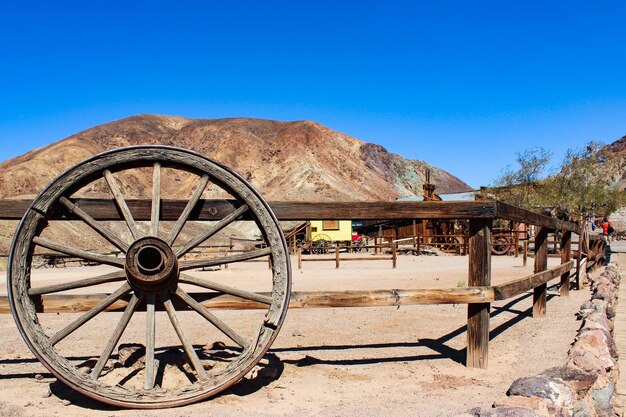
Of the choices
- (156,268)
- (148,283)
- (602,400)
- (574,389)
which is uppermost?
(156,268)

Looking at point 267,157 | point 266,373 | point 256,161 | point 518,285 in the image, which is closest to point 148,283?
point 266,373

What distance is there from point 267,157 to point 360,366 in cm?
7279

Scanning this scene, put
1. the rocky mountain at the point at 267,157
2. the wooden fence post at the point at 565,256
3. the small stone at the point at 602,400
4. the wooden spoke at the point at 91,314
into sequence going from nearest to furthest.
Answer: the small stone at the point at 602,400 < the wooden spoke at the point at 91,314 < the wooden fence post at the point at 565,256 < the rocky mountain at the point at 267,157

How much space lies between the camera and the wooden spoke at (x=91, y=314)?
3.70m

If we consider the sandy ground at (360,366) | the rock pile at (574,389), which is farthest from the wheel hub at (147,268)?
the rock pile at (574,389)

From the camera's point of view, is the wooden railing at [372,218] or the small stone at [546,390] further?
the wooden railing at [372,218]

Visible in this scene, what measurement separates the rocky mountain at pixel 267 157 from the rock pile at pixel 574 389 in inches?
2104

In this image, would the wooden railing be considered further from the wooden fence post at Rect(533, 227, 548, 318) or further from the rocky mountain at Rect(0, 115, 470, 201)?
the rocky mountain at Rect(0, 115, 470, 201)

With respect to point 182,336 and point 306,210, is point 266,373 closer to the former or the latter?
point 182,336

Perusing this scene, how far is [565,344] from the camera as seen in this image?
564cm

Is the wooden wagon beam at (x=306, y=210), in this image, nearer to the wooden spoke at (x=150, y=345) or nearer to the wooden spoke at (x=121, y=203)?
the wooden spoke at (x=121, y=203)

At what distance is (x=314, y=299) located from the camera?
14.4ft

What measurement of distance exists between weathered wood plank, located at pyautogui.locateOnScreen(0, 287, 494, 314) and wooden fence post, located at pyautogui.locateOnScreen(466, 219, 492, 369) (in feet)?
0.41

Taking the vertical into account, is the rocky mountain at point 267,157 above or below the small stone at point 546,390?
above
